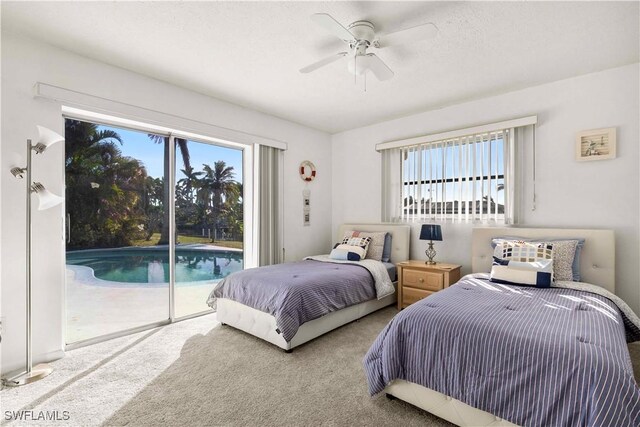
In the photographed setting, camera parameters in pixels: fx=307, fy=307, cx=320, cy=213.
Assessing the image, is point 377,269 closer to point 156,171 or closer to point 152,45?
point 156,171

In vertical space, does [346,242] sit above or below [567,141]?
below

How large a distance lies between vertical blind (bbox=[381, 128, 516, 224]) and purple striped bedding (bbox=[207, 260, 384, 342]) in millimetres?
1369

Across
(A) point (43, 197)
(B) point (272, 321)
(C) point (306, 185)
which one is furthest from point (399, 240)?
(A) point (43, 197)

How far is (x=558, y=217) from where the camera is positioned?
328 cm

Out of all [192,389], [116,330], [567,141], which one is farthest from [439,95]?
[116,330]

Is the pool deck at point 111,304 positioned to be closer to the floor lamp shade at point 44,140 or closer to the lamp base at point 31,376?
the lamp base at point 31,376

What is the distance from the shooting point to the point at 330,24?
1948 mm

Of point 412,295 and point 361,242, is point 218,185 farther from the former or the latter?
point 412,295

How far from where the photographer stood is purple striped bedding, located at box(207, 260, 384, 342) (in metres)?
2.67

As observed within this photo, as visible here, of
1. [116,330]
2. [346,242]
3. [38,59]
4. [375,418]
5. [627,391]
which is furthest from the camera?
[346,242]

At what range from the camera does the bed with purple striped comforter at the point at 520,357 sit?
1.31m

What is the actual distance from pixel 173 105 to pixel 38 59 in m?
1.10

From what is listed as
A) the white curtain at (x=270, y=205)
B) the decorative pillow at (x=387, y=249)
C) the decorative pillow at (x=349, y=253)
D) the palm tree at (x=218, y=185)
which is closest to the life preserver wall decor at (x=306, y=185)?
the white curtain at (x=270, y=205)

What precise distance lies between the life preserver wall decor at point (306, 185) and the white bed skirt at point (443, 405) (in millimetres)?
3188
